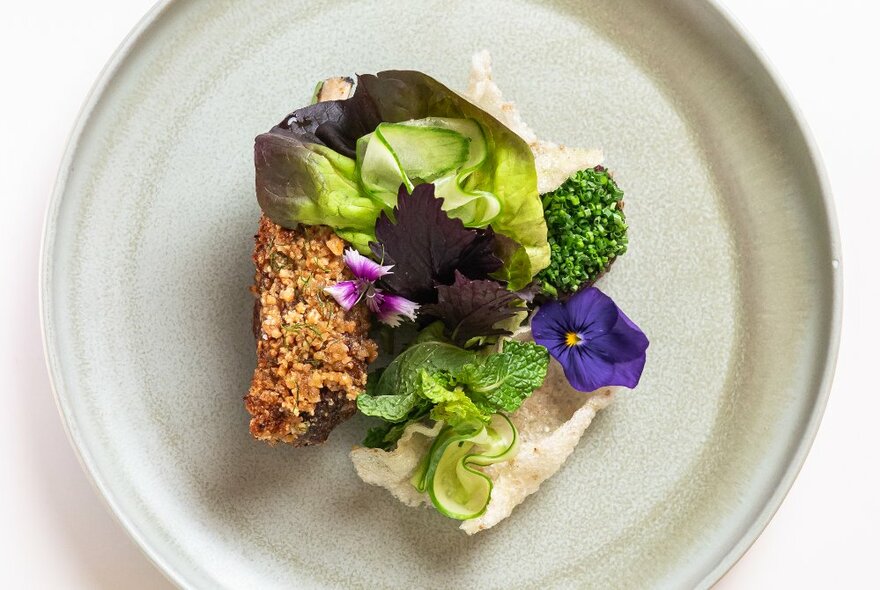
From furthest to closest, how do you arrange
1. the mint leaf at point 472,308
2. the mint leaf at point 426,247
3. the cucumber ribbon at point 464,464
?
the cucumber ribbon at point 464,464 < the mint leaf at point 472,308 < the mint leaf at point 426,247

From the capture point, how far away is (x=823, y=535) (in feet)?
9.77

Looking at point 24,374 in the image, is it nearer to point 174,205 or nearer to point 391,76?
point 174,205

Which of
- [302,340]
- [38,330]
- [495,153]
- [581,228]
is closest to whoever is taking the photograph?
[302,340]

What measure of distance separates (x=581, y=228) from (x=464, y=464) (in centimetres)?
89

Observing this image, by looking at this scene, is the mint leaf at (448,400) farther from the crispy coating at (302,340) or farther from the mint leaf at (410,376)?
the crispy coating at (302,340)

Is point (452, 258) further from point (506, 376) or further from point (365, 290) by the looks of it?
point (506, 376)

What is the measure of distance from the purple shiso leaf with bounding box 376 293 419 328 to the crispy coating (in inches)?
3.4

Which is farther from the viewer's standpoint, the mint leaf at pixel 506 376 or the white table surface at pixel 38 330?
the white table surface at pixel 38 330

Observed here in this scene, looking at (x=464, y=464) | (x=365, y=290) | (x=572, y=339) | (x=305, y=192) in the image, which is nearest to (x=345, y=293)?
(x=365, y=290)

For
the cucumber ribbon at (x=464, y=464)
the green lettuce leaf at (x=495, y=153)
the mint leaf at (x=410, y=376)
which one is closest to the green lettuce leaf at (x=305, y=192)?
the green lettuce leaf at (x=495, y=153)

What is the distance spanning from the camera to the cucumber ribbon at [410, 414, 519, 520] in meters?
2.55

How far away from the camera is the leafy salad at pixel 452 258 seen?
2.39 meters

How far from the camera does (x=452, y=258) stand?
2447 mm

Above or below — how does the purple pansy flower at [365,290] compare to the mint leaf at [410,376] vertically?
above
